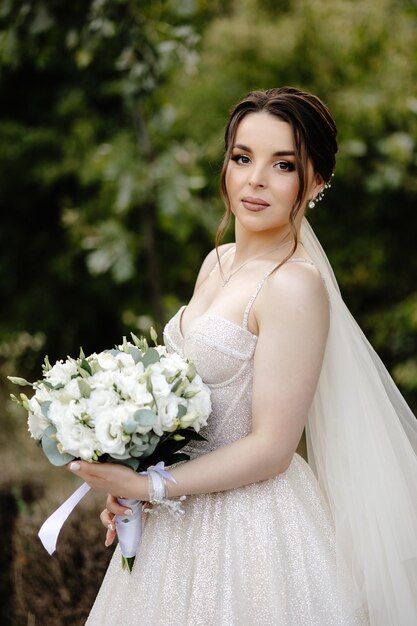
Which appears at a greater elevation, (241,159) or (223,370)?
(241,159)

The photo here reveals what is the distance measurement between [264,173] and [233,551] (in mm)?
976

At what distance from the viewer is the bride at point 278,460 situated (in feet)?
6.09

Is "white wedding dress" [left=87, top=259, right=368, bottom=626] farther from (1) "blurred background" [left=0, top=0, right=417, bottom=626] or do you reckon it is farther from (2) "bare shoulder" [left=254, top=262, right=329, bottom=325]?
(1) "blurred background" [left=0, top=0, right=417, bottom=626]

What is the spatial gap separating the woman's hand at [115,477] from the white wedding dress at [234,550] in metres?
0.25

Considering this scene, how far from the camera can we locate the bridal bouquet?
1.72 metres

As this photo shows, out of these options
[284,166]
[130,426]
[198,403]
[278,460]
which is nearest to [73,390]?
[130,426]

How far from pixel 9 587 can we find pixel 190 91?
12.9 feet

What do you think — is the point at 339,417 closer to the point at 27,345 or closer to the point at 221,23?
the point at 221,23

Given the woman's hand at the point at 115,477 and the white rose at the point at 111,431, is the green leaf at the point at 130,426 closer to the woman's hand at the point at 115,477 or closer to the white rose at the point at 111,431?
the white rose at the point at 111,431

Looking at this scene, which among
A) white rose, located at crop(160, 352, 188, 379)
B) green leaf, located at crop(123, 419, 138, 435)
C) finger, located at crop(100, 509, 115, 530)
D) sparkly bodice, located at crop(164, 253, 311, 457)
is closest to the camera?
green leaf, located at crop(123, 419, 138, 435)

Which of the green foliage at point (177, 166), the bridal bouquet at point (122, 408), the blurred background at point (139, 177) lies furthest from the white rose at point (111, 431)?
the green foliage at point (177, 166)

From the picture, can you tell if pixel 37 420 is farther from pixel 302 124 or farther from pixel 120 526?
pixel 302 124

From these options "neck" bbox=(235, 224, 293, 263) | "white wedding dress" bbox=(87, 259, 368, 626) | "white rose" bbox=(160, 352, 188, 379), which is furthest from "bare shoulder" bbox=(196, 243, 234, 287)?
"white rose" bbox=(160, 352, 188, 379)

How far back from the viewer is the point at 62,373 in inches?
73.2
